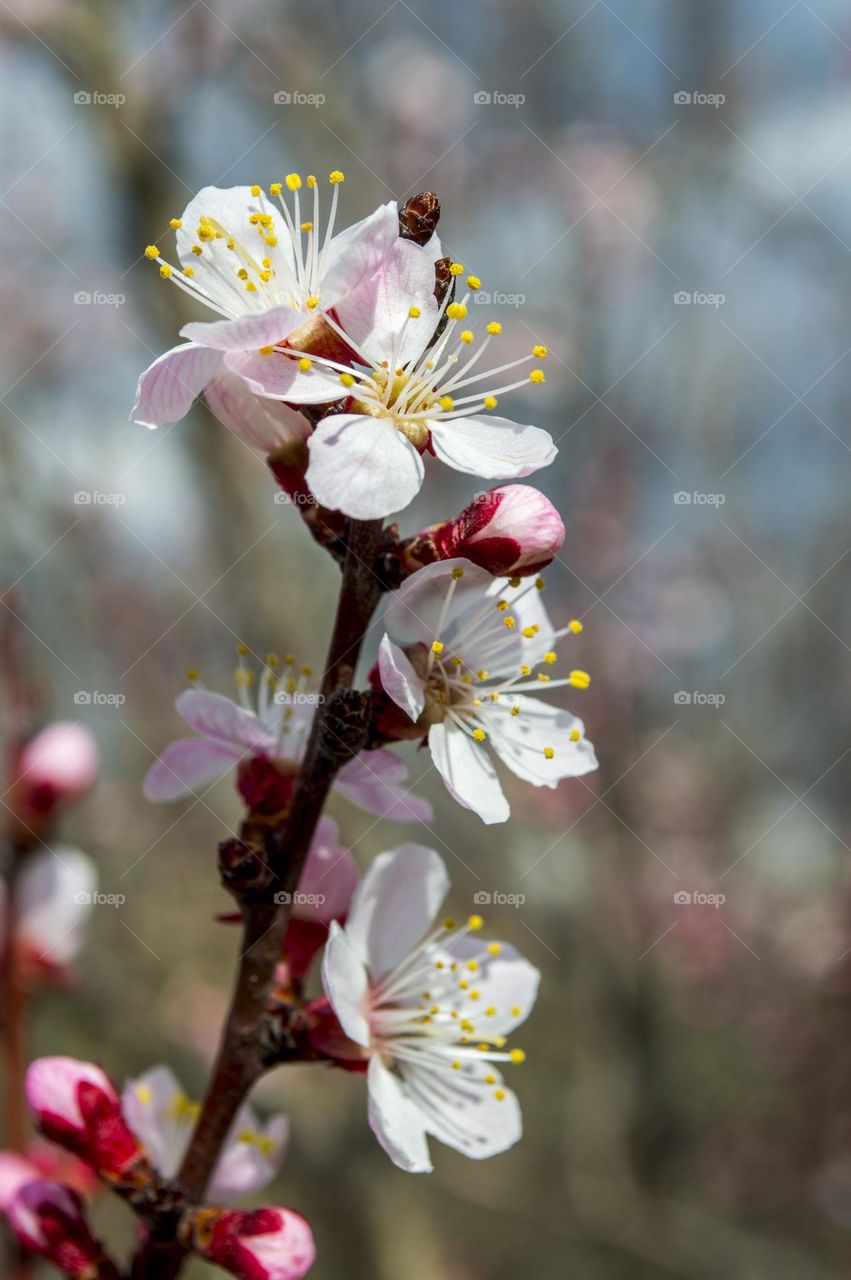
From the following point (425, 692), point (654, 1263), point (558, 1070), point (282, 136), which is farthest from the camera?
point (558, 1070)

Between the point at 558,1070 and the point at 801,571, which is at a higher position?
the point at 801,571

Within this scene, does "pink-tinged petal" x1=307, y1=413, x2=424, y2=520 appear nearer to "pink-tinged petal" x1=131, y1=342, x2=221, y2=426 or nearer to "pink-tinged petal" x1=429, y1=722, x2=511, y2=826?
"pink-tinged petal" x1=131, y1=342, x2=221, y2=426

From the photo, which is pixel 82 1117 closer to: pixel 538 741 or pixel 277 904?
pixel 277 904

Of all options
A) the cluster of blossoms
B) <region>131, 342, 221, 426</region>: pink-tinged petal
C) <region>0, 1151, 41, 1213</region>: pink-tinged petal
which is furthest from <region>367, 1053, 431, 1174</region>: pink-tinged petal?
<region>131, 342, 221, 426</region>: pink-tinged petal

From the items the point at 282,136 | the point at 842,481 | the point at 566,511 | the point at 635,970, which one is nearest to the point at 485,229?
the point at 282,136

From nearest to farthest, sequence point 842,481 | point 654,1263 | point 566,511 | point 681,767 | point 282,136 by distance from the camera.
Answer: point 654,1263, point 282,136, point 842,481, point 566,511, point 681,767

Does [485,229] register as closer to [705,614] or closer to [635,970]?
[705,614]

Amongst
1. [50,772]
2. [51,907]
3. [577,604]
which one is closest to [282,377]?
[50,772]
